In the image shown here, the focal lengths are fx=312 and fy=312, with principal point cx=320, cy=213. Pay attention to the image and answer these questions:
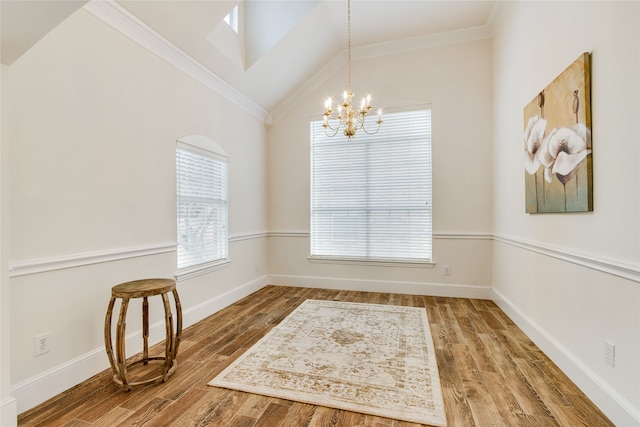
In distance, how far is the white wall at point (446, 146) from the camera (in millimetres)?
4102

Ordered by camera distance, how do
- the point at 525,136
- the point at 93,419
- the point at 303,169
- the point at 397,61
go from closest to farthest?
the point at 93,419, the point at 525,136, the point at 397,61, the point at 303,169

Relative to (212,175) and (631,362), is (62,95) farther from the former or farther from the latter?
(631,362)

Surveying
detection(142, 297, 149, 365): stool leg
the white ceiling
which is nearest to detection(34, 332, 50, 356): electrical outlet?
detection(142, 297, 149, 365): stool leg

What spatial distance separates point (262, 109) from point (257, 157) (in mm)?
720

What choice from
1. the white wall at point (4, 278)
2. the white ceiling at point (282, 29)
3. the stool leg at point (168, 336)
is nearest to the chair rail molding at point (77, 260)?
the white wall at point (4, 278)

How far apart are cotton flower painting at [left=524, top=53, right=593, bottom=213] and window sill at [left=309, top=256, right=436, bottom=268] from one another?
1730mm

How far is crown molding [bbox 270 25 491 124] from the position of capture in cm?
411

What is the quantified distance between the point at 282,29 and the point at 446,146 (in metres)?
2.54

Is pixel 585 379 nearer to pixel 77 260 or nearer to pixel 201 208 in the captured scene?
pixel 77 260

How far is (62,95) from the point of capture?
204 centimetres

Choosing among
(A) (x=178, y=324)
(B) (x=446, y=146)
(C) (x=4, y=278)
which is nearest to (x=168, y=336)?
(A) (x=178, y=324)

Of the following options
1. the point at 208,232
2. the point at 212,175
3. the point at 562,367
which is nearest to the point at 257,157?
the point at 212,175

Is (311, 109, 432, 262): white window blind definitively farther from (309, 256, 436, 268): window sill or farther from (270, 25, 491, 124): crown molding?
(270, 25, 491, 124): crown molding

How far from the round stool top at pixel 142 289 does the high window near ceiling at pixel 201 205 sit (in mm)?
909
